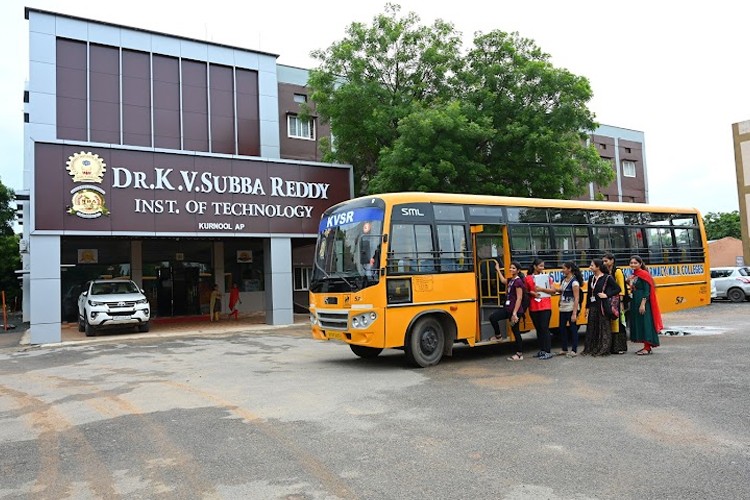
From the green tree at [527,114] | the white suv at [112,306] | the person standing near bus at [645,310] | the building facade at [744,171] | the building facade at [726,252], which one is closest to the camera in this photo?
the person standing near bus at [645,310]

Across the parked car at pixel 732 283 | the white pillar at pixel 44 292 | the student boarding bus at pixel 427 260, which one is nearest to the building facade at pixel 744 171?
the parked car at pixel 732 283

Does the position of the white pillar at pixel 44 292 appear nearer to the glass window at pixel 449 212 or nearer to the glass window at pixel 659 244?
the glass window at pixel 449 212

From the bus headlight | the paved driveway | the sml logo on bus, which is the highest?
the sml logo on bus

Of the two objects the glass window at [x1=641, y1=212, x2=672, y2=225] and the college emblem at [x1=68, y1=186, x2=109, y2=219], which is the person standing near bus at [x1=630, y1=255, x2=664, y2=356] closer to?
the glass window at [x1=641, y1=212, x2=672, y2=225]

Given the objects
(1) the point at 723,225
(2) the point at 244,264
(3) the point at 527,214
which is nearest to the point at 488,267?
(3) the point at 527,214

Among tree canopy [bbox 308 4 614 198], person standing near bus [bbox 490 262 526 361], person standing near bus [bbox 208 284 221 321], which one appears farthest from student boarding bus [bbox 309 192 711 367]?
person standing near bus [bbox 208 284 221 321]

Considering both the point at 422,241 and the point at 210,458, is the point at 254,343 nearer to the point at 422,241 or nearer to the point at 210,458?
the point at 422,241

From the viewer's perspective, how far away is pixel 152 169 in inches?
728

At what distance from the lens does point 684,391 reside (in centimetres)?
726

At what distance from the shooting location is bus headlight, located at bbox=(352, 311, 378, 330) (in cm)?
937

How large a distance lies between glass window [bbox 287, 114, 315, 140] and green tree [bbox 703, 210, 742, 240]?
152 ft

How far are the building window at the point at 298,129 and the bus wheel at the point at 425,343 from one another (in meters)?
20.5

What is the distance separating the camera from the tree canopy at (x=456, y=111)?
1800 cm

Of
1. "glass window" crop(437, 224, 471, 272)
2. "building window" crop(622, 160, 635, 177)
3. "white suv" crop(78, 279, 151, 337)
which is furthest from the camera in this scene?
"building window" crop(622, 160, 635, 177)
